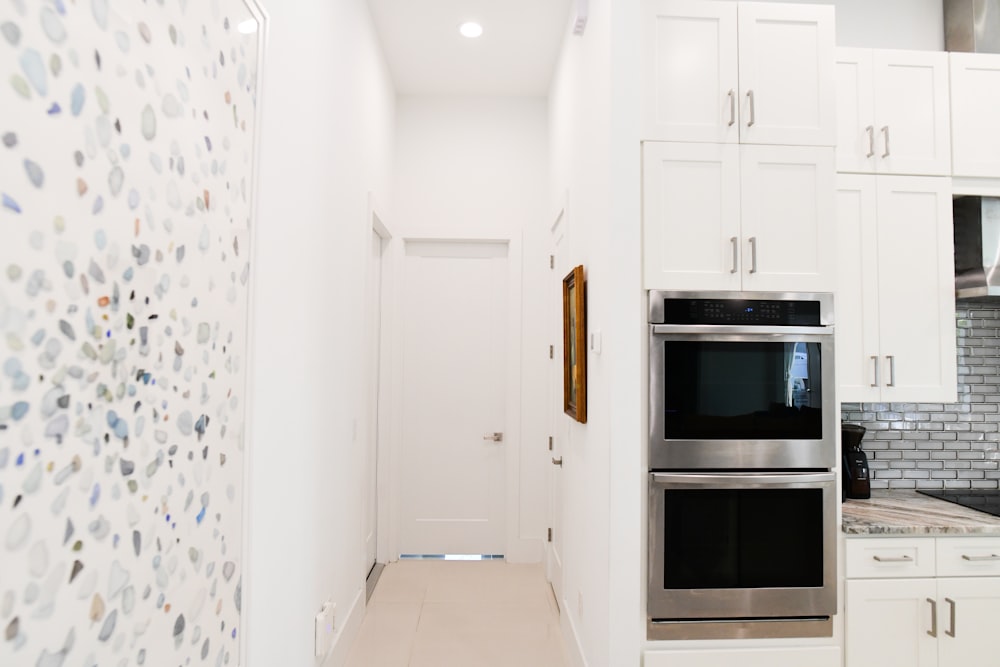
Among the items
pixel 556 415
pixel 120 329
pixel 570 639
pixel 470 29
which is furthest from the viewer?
pixel 556 415

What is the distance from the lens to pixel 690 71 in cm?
193

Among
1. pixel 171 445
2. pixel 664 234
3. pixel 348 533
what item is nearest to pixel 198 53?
pixel 171 445

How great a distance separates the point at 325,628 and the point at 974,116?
329 centimetres

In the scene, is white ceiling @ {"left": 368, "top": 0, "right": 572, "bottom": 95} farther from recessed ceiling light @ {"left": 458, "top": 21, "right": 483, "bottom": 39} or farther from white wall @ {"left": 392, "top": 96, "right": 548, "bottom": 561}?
white wall @ {"left": 392, "top": 96, "right": 548, "bottom": 561}

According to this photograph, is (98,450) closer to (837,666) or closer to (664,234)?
(664,234)

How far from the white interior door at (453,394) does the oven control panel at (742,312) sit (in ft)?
6.41

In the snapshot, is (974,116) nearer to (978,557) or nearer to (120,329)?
(978,557)

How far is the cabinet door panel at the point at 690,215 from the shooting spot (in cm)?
190

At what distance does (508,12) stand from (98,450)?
111 inches

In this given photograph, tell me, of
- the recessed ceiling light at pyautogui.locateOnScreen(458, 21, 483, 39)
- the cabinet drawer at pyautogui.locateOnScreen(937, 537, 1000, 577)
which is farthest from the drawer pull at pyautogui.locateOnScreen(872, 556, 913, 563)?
A: the recessed ceiling light at pyautogui.locateOnScreen(458, 21, 483, 39)

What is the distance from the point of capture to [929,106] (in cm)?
223

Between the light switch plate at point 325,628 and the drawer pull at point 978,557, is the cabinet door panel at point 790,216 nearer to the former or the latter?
the drawer pull at point 978,557

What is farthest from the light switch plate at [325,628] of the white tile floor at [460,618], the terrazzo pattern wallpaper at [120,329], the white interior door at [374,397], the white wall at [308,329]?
the white interior door at [374,397]

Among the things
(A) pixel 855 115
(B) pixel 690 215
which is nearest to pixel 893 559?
(B) pixel 690 215
